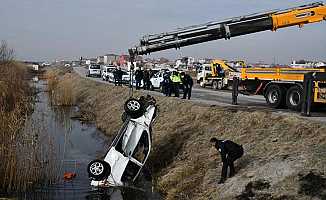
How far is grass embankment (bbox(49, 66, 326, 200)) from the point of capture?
8.46m

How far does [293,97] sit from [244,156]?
308 inches

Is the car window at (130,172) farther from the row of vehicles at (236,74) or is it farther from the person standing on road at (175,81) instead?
the person standing on road at (175,81)

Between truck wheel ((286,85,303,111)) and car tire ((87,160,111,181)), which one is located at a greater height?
truck wheel ((286,85,303,111))

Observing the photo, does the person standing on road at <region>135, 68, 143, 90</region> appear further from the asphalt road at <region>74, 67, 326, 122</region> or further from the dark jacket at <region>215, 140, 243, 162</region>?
the dark jacket at <region>215, 140, 243, 162</region>

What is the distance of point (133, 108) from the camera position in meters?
11.3

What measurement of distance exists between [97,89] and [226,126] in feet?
77.7

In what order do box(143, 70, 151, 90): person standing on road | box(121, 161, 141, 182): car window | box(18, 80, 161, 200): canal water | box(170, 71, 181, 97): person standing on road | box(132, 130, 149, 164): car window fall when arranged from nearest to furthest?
box(18, 80, 161, 200): canal water, box(121, 161, 141, 182): car window, box(132, 130, 149, 164): car window, box(170, 71, 181, 97): person standing on road, box(143, 70, 151, 90): person standing on road

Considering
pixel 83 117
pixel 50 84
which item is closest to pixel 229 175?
pixel 83 117

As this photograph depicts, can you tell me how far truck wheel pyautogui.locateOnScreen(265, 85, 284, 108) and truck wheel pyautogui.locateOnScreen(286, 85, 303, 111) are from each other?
0.39 meters

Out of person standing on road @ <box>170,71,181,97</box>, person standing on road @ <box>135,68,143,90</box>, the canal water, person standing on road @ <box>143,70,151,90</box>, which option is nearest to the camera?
the canal water

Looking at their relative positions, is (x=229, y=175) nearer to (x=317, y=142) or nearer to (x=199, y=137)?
(x=317, y=142)

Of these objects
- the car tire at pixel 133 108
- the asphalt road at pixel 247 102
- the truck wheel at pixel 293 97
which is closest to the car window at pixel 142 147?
the car tire at pixel 133 108

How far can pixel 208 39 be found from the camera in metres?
16.8

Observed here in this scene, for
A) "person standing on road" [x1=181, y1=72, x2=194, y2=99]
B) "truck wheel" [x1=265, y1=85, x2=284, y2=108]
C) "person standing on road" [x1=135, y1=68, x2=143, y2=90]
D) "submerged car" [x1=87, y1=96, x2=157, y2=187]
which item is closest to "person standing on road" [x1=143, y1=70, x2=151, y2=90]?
"person standing on road" [x1=135, y1=68, x2=143, y2=90]
